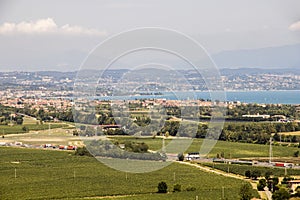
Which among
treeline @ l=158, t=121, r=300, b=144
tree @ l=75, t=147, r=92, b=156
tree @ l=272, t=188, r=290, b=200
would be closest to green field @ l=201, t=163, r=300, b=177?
treeline @ l=158, t=121, r=300, b=144

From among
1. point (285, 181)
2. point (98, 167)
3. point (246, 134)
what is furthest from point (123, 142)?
point (246, 134)

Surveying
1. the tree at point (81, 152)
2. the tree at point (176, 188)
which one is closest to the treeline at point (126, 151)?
the tree at point (81, 152)

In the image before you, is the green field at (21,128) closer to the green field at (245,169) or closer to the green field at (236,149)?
the green field at (236,149)

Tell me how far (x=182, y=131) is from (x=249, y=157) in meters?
2.55

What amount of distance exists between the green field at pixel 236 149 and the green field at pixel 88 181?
185 cm

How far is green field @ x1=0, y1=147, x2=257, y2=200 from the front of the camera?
11.6m

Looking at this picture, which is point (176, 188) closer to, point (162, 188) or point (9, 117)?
point (162, 188)

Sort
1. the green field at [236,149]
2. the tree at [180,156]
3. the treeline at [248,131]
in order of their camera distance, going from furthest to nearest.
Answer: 1. the treeline at [248,131]
2. the green field at [236,149]
3. the tree at [180,156]

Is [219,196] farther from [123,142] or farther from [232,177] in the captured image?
[123,142]

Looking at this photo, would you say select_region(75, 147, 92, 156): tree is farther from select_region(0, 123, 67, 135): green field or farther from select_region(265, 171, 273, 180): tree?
select_region(0, 123, 67, 135): green field

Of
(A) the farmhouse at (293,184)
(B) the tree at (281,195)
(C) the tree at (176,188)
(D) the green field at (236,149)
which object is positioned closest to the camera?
(B) the tree at (281,195)

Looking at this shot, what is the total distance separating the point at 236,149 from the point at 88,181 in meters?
7.73

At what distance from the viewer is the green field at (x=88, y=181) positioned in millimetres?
11604

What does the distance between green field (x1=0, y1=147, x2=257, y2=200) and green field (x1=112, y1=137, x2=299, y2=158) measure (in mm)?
1854
